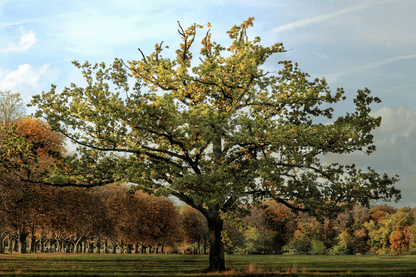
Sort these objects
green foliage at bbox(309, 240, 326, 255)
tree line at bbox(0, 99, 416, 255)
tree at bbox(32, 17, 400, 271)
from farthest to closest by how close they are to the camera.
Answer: green foliage at bbox(309, 240, 326, 255) < tree line at bbox(0, 99, 416, 255) < tree at bbox(32, 17, 400, 271)

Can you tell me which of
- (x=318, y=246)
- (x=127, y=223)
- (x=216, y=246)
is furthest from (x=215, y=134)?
(x=318, y=246)

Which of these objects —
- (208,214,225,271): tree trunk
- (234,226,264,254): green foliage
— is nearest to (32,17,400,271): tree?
(208,214,225,271): tree trunk

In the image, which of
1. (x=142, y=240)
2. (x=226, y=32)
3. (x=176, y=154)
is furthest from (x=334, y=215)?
(x=142, y=240)

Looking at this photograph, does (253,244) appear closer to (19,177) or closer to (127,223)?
(127,223)

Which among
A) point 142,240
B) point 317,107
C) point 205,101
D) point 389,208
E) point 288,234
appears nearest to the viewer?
point 205,101

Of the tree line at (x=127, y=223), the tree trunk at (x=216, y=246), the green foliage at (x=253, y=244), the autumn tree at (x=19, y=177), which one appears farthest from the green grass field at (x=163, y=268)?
the green foliage at (x=253, y=244)

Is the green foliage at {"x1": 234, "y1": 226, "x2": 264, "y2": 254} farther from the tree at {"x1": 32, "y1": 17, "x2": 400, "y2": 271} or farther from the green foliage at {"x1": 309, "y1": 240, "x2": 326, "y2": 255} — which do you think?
the tree at {"x1": 32, "y1": 17, "x2": 400, "y2": 271}

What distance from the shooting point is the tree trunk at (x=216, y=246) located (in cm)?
2564

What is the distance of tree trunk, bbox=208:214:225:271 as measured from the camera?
25.6 meters

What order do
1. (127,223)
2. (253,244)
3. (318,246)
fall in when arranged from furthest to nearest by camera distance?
1. (253,244)
2. (318,246)
3. (127,223)

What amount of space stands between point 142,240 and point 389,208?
276 feet

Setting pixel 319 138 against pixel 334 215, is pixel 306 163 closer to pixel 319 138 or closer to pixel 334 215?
pixel 319 138

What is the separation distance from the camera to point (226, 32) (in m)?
27.8

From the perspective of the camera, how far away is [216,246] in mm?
25984
